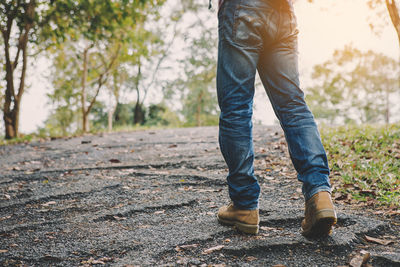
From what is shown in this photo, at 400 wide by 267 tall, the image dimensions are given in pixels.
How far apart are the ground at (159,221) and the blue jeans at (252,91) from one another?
1.07 feet

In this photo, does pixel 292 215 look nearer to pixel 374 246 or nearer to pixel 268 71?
pixel 374 246

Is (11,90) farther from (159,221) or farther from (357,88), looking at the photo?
(357,88)

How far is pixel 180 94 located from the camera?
25.8 metres

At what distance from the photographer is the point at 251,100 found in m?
2.08

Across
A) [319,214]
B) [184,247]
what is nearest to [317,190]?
[319,214]

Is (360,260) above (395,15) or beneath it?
beneath

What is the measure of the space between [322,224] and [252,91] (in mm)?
919

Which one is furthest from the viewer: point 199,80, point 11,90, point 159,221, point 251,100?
point 199,80

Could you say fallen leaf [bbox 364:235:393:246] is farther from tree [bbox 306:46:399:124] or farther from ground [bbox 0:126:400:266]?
tree [bbox 306:46:399:124]

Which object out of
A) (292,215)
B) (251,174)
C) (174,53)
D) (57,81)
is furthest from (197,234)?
(174,53)

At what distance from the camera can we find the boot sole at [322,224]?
1.83 meters

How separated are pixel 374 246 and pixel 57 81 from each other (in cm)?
2279

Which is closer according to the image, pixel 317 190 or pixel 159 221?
pixel 317 190

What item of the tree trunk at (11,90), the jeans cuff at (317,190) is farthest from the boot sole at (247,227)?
the tree trunk at (11,90)
